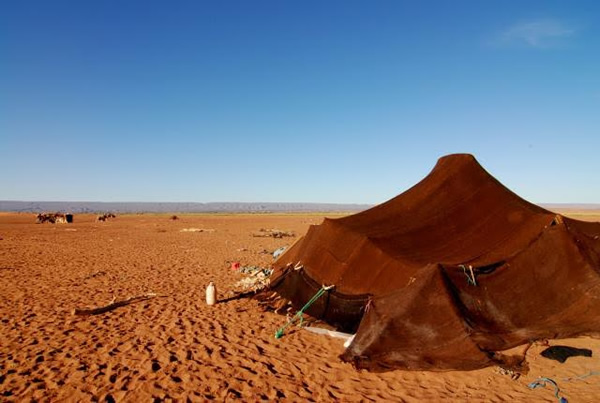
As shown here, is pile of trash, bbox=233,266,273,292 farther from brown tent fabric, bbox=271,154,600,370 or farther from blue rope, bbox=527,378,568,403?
blue rope, bbox=527,378,568,403

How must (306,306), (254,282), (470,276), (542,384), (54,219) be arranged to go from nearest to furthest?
(542,384), (470,276), (306,306), (254,282), (54,219)

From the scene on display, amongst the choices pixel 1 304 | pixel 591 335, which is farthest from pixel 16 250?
pixel 591 335

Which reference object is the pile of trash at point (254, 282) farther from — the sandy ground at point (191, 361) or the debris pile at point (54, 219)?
the debris pile at point (54, 219)

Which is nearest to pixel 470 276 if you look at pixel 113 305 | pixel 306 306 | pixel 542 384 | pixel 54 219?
pixel 542 384

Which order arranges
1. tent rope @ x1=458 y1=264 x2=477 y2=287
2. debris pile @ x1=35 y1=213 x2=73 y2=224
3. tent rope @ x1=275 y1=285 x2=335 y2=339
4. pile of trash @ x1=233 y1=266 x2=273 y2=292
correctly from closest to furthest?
1. tent rope @ x1=458 y1=264 x2=477 y2=287
2. tent rope @ x1=275 y1=285 x2=335 y2=339
3. pile of trash @ x1=233 y1=266 x2=273 y2=292
4. debris pile @ x1=35 y1=213 x2=73 y2=224

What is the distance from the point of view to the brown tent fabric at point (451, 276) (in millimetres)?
6578

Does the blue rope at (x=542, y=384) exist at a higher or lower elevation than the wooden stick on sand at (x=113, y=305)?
lower

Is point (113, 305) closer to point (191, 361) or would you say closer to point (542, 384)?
point (191, 361)

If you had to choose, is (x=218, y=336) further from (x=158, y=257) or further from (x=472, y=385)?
(x=158, y=257)

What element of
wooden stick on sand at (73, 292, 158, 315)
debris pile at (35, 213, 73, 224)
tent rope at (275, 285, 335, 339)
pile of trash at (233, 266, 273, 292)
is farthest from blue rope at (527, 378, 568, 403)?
debris pile at (35, 213, 73, 224)

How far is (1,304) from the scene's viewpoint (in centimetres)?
1088

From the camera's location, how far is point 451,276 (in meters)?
7.20

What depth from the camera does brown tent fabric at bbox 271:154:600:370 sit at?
6578 mm

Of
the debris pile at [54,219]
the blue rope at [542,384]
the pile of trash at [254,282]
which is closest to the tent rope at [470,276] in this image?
the blue rope at [542,384]
